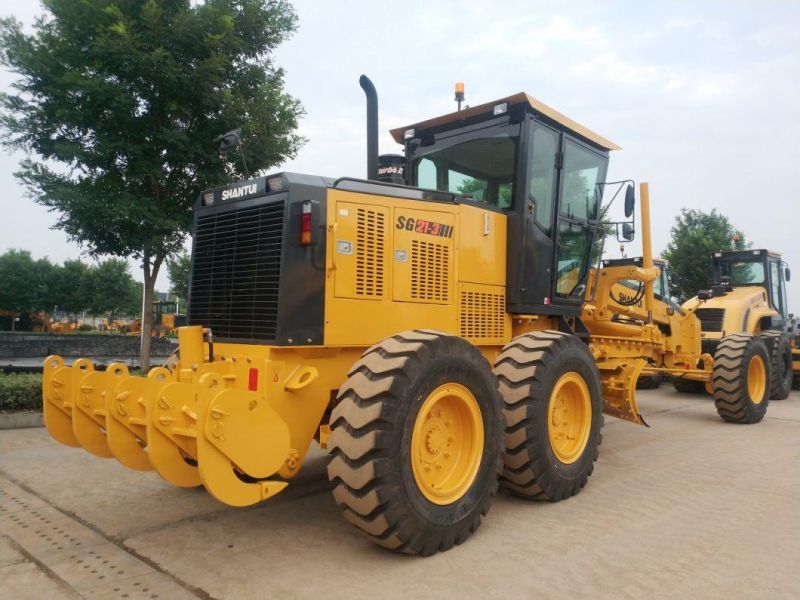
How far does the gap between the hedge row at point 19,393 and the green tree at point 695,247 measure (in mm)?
22800

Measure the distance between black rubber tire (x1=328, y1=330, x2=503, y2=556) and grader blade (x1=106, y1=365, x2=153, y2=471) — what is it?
48.0 inches

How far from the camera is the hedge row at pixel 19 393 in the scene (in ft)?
25.7

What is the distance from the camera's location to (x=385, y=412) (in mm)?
3428

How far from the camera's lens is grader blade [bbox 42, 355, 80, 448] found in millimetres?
4305

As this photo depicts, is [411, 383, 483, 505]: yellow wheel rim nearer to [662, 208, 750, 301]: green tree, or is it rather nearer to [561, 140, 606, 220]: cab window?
[561, 140, 606, 220]: cab window

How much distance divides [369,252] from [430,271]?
613mm

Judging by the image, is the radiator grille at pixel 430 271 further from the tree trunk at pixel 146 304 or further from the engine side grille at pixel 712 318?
the engine side grille at pixel 712 318

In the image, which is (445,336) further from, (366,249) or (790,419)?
(790,419)

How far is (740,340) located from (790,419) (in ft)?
5.19

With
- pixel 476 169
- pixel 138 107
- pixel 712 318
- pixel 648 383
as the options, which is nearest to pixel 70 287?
pixel 138 107

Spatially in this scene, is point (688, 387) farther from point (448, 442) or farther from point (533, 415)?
point (448, 442)

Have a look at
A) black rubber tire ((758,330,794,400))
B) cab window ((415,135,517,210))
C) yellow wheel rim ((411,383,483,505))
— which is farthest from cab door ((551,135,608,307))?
black rubber tire ((758,330,794,400))

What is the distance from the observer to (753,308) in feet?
40.1

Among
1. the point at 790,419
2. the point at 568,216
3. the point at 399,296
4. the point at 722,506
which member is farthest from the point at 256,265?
the point at 790,419
